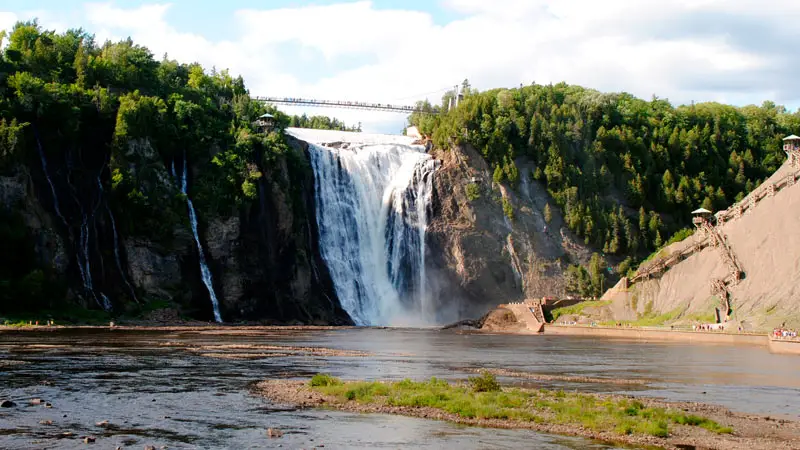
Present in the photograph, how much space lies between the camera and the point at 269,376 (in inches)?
1822

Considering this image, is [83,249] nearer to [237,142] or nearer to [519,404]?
[237,142]

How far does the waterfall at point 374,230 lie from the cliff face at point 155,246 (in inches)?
151

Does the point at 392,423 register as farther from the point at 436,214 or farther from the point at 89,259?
the point at 436,214

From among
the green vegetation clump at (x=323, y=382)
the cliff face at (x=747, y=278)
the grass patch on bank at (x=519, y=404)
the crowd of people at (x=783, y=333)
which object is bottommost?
the grass patch on bank at (x=519, y=404)

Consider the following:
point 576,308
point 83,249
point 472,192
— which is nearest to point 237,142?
point 83,249

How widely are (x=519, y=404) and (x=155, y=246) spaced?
2947 inches

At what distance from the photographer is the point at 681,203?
147m

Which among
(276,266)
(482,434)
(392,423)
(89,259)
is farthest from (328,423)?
(276,266)

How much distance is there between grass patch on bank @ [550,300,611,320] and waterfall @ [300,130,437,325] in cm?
1898

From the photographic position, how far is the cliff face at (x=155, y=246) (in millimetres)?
94188

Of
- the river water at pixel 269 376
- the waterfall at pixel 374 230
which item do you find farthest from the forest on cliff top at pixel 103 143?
the river water at pixel 269 376

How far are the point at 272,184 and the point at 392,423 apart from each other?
289 feet

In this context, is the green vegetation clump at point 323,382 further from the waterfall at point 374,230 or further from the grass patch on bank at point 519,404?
the waterfall at point 374,230

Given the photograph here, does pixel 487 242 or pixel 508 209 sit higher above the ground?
pixel 508 209
